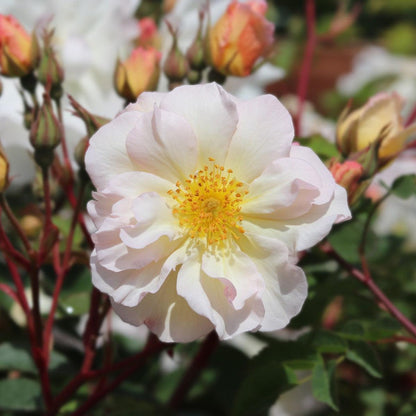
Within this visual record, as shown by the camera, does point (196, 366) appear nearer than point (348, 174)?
No

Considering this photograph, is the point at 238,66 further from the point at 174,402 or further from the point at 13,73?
the point at 174,402

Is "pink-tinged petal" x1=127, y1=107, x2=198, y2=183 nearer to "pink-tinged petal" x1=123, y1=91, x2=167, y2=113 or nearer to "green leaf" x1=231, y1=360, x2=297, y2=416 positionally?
"pink-tinged petal" x1=123, y1=91, x2=167, y2=113

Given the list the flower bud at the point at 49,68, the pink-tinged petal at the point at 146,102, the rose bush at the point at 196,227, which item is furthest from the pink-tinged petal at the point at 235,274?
the flower bud at the point at 49,68

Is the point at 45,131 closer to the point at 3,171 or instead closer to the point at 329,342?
the point at 3,171

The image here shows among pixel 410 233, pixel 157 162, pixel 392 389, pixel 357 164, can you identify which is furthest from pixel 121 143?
pixel 410 233

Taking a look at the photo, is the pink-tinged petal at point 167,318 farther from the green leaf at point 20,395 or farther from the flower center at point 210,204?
the green leaf at point 20,395

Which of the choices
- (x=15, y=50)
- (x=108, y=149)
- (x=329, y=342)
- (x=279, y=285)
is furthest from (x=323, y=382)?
(x=15, y=50)

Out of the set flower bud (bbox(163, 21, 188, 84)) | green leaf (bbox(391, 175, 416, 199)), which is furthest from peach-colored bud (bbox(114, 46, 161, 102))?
green leaf (bbox(391, 175, 416, 199))
